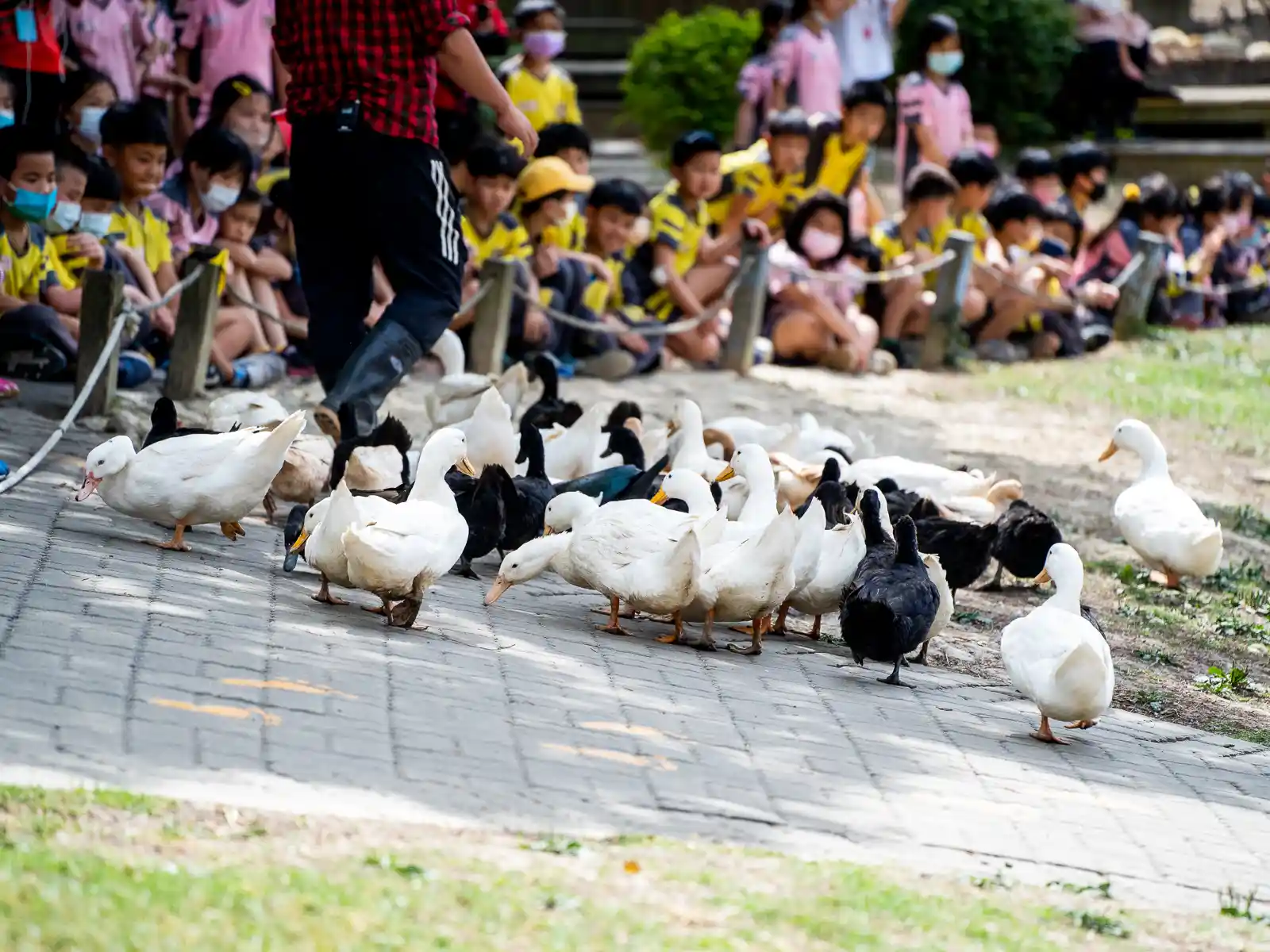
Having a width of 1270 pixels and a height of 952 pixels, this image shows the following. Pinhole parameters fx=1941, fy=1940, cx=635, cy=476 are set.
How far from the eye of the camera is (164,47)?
10.9 metres

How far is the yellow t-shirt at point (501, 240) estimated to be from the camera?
457 inches

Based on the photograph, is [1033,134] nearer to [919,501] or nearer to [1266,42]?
[1266,42]

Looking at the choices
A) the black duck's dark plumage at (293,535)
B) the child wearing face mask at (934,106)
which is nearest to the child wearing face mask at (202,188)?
the black duck's dark plumage at (293,535)

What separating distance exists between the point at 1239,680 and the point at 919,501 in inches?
57.2

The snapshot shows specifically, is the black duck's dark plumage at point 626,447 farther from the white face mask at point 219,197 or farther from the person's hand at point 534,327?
the person's hand at point 534,327

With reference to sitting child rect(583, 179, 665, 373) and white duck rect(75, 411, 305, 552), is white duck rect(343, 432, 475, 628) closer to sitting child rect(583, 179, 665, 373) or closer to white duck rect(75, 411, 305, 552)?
white duck rect(75, 411, 305, 552)

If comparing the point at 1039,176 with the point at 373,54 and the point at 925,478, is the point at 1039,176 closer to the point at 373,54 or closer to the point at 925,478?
the point at 925,478

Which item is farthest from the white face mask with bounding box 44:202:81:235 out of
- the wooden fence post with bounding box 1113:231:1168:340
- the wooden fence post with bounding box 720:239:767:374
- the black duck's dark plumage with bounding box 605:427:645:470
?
the wooden fence post with bounding box 1113:231:1168:340

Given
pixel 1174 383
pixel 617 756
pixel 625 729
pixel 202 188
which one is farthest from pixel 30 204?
pixel 1174 383

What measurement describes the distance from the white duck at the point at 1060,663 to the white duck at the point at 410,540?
5.70 feet

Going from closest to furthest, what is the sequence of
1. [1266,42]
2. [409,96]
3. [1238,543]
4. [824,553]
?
[824,553] < [409,96] < [1238,543] < [1266,42]

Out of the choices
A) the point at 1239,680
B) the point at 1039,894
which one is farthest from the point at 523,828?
the point at 1239,680

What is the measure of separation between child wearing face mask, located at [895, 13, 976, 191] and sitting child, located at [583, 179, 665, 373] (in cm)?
416

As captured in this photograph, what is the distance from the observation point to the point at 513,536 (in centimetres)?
720
